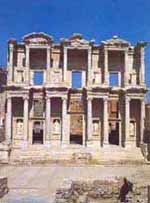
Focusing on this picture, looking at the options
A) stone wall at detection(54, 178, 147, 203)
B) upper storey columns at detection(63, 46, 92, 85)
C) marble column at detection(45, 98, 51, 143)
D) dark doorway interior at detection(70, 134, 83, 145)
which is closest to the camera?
stone wall at detection(54, 178, 147, 203)

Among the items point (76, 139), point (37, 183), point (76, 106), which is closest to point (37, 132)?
point (76, 139)

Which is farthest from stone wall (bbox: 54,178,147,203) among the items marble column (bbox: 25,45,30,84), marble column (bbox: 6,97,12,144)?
marble column (bbox: 25,45,30,84)

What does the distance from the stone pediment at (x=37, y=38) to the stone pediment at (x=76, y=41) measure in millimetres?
1483

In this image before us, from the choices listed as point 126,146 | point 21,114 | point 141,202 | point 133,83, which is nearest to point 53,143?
point 21,114

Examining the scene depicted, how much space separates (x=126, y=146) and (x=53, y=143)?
699 centimetres

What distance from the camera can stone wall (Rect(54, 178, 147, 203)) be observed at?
16.2 metres

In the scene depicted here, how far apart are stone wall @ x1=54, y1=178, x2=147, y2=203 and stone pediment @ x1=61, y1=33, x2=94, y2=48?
25678 mm

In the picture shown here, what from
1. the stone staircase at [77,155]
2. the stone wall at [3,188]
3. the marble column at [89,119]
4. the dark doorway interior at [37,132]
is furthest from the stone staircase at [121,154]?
the stone wall at [3,188]

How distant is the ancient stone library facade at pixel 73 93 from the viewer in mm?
42625

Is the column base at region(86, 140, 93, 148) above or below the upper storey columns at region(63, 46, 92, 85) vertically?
below

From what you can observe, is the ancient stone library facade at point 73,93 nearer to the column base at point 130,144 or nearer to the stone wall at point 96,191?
the column base at point 130,144

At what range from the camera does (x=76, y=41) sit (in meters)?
44.1

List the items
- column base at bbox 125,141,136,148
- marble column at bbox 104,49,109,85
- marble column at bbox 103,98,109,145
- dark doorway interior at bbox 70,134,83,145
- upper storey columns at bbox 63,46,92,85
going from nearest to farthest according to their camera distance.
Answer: marble column at bbox 103,98,109,145 → column base at bbox 125,141,136,148 → upper storey columns at bbox 63,46,92,85 → marble column at bbox 104,49,109,85 → dark doorway interior at bbox 70,134,83,145

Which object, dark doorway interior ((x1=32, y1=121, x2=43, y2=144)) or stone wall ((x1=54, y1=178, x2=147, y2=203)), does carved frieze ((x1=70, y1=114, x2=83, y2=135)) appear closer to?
dark doorway interior ((x1=32, y1=121, x2=43, y2=144))
